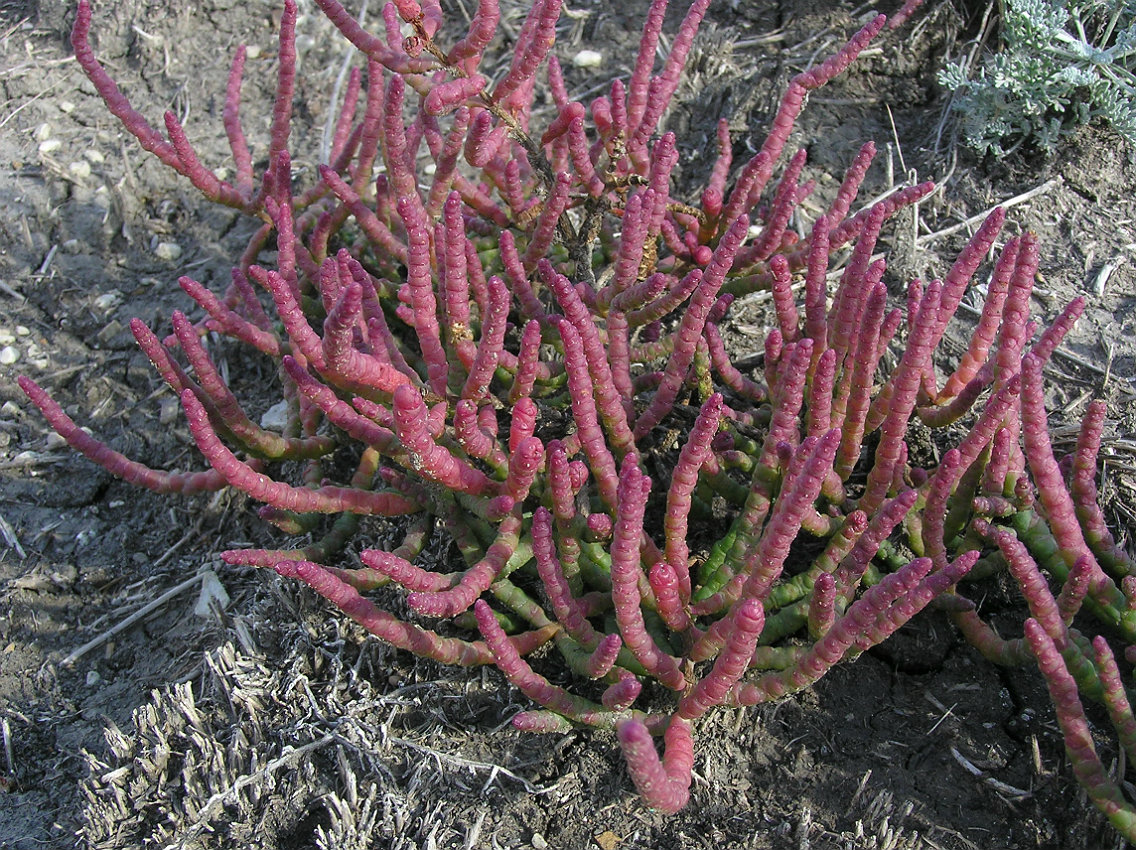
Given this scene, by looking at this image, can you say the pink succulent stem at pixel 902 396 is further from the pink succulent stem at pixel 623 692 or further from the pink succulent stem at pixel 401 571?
the pink succulent stem at pixel 401 571

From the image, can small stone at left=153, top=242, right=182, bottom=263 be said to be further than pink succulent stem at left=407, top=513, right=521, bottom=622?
Yes

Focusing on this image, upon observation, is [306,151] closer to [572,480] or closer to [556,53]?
[556,53]

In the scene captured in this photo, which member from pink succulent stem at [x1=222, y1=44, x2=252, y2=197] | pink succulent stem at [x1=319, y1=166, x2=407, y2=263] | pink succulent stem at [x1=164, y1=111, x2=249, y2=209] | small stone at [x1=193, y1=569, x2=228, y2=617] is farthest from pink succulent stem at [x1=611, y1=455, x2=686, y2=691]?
pink succulent stem at [x1=222, y1=44, x2=252, y2=197]

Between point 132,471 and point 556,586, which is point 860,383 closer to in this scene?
point 556,586

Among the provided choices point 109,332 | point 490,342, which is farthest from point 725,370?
point 109,332

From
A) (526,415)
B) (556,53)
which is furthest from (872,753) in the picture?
(556,53)

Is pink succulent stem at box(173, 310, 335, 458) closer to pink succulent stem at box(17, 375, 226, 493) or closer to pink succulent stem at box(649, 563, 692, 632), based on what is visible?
pink succulent stem at box(17, 375, 226, 493)

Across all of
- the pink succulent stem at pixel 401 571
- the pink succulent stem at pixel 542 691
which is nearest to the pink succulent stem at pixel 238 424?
the pink succulent stem at pixel 401 571

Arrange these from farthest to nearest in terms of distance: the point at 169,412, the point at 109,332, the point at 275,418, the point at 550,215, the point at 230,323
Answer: the point at 109,332 → the point at 169,412 → the point at 275,418 → the point at 230,323 → the point at 550,215
